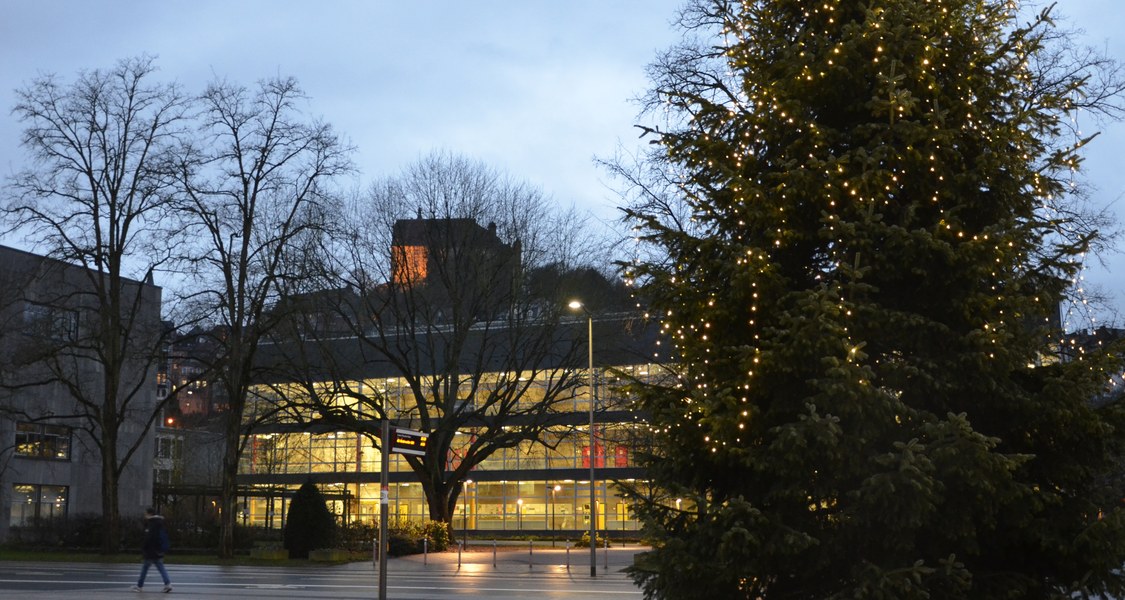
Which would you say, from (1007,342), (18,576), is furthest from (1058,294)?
(18,576)

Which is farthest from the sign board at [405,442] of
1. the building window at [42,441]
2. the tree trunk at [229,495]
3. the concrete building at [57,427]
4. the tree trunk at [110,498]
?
the building window at [42,441]

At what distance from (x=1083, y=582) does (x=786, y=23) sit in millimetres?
6319

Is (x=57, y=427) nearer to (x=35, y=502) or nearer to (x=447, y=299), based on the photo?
(x=35, y=502)

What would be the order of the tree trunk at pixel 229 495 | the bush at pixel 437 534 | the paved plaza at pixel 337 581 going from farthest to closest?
the bush at pixel 437 534
the tree trunk at pixel 229 495
the paved plaza at pixel 337 581

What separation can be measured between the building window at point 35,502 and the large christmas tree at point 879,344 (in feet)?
156

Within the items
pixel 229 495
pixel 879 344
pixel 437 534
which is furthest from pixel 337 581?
pixel 879 344

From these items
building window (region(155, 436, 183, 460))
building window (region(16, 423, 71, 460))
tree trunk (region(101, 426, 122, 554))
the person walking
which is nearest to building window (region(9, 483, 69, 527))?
building window (region(16, 423, 71, 460))

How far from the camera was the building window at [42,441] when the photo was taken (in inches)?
2115

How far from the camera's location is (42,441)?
54.8 meters

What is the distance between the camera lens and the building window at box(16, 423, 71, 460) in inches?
2115

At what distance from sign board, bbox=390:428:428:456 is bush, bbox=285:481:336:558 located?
912 inches

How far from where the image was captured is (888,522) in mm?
10070

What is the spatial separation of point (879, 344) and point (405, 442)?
808 centimetres

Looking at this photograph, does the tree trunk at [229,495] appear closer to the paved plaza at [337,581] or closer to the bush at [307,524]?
the paved plaza at [337,581]
